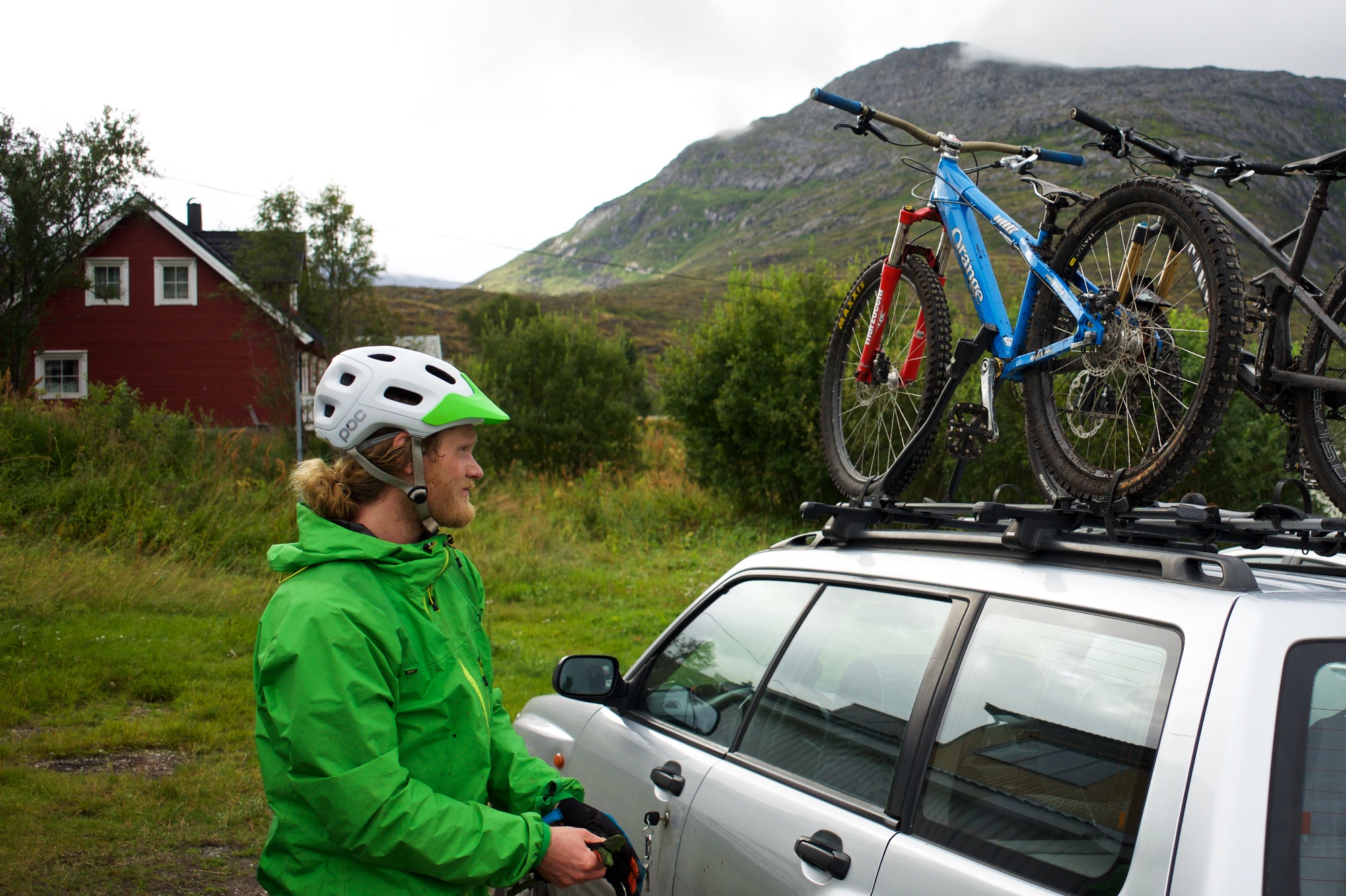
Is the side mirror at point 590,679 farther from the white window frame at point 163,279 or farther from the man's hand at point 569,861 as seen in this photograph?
the white window frame at point 163,279

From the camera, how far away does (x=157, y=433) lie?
15.5 m

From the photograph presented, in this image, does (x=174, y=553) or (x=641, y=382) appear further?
(x=641, y=382)

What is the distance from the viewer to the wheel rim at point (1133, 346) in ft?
9.93

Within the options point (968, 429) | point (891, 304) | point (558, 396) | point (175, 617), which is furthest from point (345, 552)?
point (558, 396)

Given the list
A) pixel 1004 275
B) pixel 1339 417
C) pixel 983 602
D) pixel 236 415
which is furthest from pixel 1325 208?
pixel 236 415

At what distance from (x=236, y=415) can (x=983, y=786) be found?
36.1 m

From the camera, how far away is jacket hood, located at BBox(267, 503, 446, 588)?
6.79 ft

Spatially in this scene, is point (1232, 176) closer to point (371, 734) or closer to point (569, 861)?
point (569, 861)

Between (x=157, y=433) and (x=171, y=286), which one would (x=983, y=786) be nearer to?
(x=157, y=433)

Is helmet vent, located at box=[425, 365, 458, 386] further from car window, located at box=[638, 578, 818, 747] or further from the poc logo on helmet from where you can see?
car window, located at box=[638, 578, 818, 747]

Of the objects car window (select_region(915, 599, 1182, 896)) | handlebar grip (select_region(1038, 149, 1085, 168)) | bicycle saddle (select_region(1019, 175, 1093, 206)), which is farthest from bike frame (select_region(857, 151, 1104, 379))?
car window (select_region(915, 599, 1182, 896))

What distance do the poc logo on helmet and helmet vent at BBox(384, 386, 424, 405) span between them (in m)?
0.08

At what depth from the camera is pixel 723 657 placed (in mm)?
3176

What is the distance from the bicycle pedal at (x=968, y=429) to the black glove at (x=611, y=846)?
72.3 inches
